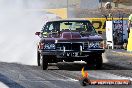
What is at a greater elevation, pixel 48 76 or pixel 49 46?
pixel 49 46

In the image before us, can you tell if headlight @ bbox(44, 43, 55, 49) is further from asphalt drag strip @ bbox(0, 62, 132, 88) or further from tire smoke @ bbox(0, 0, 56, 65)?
tire smoke @ bbox(0, 0, 56, 65)

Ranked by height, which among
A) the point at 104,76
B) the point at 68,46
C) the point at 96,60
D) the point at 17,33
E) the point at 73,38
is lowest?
the point at 17,33

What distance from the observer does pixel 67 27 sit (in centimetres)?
1596

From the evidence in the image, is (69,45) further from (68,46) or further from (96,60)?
(96,60)

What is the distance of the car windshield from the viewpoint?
51.3ft

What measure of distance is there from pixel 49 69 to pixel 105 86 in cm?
464

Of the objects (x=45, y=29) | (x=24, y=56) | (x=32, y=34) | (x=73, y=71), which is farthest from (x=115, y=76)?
(x=32, y=34)

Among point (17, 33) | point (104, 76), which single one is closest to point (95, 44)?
point (104, 76)

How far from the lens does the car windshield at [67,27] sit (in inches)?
616

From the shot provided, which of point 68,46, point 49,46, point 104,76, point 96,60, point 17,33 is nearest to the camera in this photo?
point 104,76

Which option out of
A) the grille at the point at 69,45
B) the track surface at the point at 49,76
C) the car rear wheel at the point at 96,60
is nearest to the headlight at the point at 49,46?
the grille at the point at 69,45

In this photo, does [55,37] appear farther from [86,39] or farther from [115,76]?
[115,76]

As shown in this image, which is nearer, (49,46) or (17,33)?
(49,46)

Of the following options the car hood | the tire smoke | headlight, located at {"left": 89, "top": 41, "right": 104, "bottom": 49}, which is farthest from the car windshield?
the tire smoke
